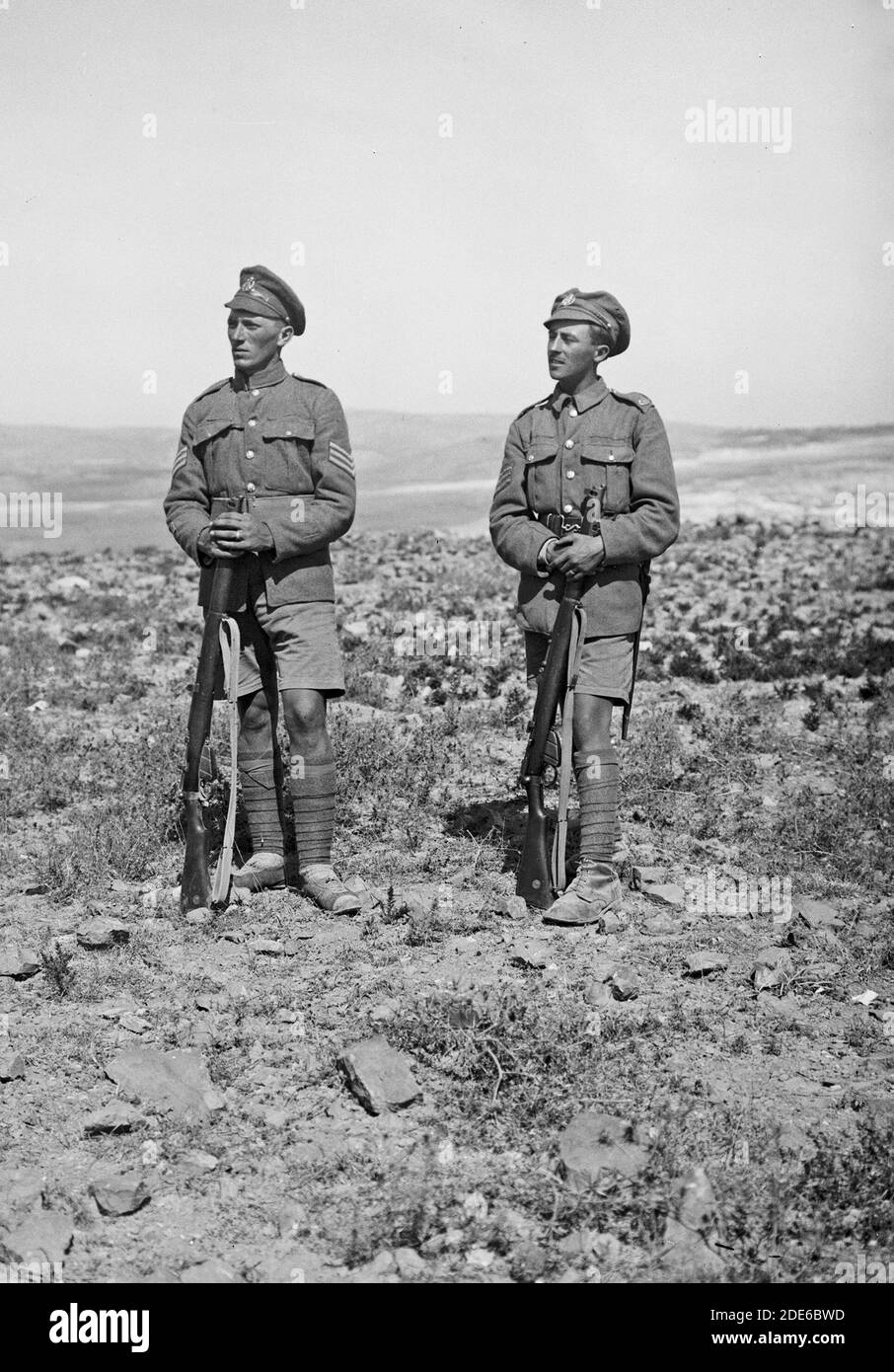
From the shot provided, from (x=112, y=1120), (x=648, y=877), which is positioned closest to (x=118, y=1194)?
(x=112, y=1120)

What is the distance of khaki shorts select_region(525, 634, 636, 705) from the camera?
621cm

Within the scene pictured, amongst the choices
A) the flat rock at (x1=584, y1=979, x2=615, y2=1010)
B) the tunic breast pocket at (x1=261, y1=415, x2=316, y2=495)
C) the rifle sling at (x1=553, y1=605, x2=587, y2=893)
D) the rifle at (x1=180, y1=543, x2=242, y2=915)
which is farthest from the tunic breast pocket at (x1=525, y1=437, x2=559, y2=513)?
the flat rock at (x1=584, y1=979, x2=615, y2=1010)

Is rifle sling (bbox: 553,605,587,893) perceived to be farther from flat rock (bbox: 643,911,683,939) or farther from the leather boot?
flat rock (bbox: 643,911,683,939)

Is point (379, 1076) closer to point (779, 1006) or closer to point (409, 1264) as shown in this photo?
point (409, 1264)

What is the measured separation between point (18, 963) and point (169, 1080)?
1155 mm

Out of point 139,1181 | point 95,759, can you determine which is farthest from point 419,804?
point 139,1181

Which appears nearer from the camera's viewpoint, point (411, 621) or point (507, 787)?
point (507, 787)

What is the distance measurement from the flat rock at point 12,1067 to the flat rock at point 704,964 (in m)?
2.45

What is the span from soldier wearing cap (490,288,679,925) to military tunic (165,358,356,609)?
796 millimetres

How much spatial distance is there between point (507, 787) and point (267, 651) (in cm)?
194

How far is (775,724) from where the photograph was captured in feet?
29.7

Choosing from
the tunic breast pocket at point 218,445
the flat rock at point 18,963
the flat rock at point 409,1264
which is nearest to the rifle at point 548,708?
the tunic breast pocket at point 218,445

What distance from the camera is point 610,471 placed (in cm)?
621

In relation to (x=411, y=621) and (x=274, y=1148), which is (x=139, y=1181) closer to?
(x=274, y=1148)
